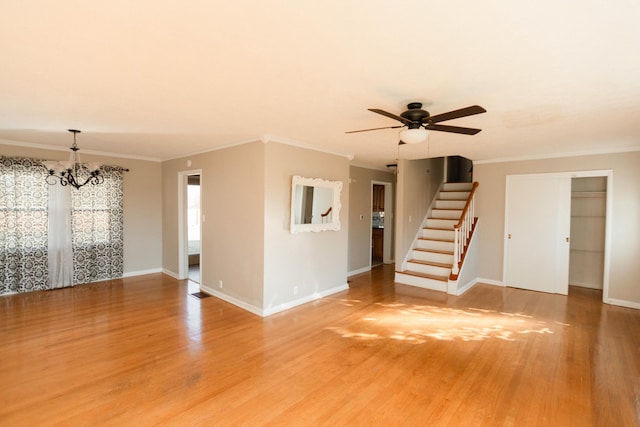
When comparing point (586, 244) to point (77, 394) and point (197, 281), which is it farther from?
point (77, 394)

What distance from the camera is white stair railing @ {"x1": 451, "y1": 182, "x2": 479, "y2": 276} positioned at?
543 cm

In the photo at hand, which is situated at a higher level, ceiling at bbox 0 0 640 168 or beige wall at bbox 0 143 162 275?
ceiling at bbox 0 0 640 168

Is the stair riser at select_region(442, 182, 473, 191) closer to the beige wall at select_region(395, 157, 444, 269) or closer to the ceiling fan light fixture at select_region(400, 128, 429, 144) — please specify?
the beige wall at select_region(395, 157, 444, 269)

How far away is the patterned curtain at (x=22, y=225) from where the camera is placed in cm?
481

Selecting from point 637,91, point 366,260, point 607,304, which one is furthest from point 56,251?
point 607,304

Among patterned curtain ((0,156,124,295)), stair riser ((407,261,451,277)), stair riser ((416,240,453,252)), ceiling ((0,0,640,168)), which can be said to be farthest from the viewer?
stair riser ((416,240,453,252))

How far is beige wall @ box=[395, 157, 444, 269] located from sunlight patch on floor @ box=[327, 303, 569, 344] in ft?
5.82

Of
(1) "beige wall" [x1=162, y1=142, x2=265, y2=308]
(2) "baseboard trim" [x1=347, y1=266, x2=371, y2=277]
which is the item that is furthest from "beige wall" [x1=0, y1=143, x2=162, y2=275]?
(2) "baseboard trim" [x1=347, y1=266, x2=371, y2=277]

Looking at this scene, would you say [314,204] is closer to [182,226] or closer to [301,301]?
[301,301]

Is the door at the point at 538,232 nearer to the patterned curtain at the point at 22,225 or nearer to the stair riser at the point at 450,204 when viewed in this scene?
the stair riser at the point at 450,204

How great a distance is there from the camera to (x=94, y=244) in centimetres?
571

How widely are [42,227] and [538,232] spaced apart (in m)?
8.30

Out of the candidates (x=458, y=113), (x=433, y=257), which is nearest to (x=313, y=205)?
(x=458, y=113)

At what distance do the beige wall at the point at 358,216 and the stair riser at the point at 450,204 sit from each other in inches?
59.1
